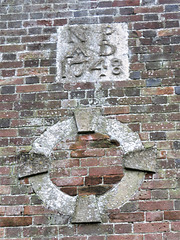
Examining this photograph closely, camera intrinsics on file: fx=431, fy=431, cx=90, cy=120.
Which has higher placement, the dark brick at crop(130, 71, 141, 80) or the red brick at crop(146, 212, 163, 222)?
the dark brick at crop(130, 71, 141, 80)

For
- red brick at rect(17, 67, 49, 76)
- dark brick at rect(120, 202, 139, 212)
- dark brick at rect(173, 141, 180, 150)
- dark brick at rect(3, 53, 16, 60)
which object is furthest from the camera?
dark brick at rect(3, 53, 16, 60)

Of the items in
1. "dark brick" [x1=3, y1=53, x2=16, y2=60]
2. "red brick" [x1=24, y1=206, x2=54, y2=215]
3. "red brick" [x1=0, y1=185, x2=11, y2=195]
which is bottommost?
"red brick" [x1=24, y1=206, x2=54, y2=215]

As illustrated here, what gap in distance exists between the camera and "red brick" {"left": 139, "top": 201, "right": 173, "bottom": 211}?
11.7ft

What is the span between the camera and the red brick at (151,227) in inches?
138

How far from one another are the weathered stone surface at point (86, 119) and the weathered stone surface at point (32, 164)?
43 cm

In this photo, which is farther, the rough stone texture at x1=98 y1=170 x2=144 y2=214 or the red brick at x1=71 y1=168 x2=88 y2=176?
the red brick at x1=71 y1=168 x2=88 y2=176

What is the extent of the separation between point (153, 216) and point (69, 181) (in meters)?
0.77

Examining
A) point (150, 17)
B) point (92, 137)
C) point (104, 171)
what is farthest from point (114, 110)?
point (150, 17)

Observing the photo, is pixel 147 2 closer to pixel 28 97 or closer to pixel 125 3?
pixel 125 3

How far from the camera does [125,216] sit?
3559 mm

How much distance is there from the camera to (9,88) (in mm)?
4160

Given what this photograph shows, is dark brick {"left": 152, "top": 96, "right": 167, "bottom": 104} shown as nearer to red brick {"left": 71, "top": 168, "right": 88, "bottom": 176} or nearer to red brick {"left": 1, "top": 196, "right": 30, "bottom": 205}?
red brick {"left": 71, "top": 168, "right": 88, "bottom": 176}

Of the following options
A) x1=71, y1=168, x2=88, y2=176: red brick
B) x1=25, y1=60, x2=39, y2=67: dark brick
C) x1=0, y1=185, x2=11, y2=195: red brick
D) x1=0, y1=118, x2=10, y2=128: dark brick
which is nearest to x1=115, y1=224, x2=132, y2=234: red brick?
x1=71, y1=168, x2=88, y2=176: red brick

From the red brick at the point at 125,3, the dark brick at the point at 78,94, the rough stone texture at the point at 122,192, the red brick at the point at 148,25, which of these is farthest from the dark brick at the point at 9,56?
the rough stone texture at the point at 122,192
